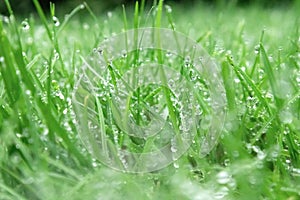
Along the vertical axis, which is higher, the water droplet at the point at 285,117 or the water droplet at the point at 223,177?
the water droplet at the point at 285,117

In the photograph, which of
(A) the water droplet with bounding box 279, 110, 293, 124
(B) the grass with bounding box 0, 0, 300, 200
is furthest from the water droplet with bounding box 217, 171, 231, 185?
(A) the water droplet with bounding box 279, 110, 293, 124

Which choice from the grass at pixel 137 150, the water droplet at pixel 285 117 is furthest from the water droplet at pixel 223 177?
the water droplet at pixel 285 117

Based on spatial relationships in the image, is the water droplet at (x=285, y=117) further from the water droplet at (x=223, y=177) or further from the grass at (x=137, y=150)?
the water droplet at (x=223, y=177)

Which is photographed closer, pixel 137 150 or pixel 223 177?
pixel 223 177

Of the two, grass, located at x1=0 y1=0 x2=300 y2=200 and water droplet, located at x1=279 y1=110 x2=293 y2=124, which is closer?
grass, located at x1=0 y1=0 x2=300 y2=200

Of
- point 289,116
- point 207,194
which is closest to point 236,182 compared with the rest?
point 207,194

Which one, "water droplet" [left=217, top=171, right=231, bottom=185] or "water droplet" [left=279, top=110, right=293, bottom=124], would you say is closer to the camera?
"water droplet" [left=217, top=171, right=231, bottom=185]

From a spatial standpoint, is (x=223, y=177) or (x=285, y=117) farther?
(x=285, y=117)

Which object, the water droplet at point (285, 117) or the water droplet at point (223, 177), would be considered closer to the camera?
the water droplet at point (223, 177)

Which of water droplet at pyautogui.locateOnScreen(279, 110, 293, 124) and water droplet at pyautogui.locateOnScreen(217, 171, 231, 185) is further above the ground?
water droplet at pyautogui.locateOnScreen(279, 110, 293, 124)

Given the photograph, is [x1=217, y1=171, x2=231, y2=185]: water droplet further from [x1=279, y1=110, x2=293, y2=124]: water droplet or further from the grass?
[x1=279, y1=110, x2=293, y2=124]: water droplet

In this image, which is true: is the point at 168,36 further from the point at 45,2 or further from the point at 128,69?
the point at 45,2
